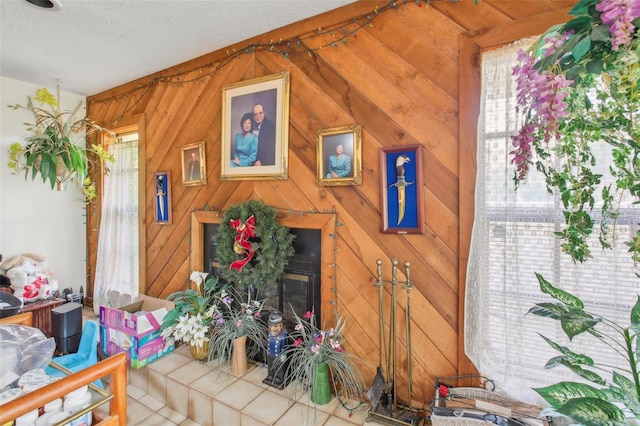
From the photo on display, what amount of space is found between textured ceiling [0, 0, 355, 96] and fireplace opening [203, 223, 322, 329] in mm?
1466

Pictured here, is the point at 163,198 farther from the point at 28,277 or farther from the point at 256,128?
the point at 28,277

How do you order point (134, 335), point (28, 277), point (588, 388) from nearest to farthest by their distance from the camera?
1. point (588, 388)
2. point (134, 335)
3. point (28, 277)

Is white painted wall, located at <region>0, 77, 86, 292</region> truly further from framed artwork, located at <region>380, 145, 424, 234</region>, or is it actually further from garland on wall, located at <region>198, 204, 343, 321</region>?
framed artwork, located at <region>380, 145, 424, 234</region>

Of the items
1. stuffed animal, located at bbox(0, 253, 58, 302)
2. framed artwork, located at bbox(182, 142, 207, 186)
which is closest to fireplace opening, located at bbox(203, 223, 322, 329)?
framed artwork, located at bbox(182, 142, 207, 186)

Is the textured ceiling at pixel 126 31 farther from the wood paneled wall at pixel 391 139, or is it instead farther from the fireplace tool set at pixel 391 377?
the fireplace tool set at pixel 391 377

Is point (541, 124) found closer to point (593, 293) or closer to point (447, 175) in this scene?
point (447, 175)

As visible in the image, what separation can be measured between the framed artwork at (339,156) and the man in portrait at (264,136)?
1.29 ft

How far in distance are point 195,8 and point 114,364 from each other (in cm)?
203

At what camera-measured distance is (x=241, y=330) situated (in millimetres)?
2109

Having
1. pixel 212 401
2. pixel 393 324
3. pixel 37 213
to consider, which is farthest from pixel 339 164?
pixel 37 213

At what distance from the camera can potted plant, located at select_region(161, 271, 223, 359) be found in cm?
216

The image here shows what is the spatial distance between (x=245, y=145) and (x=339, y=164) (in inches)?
31.9

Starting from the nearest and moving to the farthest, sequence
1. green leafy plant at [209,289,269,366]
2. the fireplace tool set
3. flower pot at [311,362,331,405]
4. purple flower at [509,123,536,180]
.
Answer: purple flower at [509,123,536,180] < the fireplace tool set < flower pot at [311,362,331,405] < green leafy plant at [209,289,269,366]

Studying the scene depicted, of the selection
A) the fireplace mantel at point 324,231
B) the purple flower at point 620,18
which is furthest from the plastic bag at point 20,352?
the purple flower at point 620,18
